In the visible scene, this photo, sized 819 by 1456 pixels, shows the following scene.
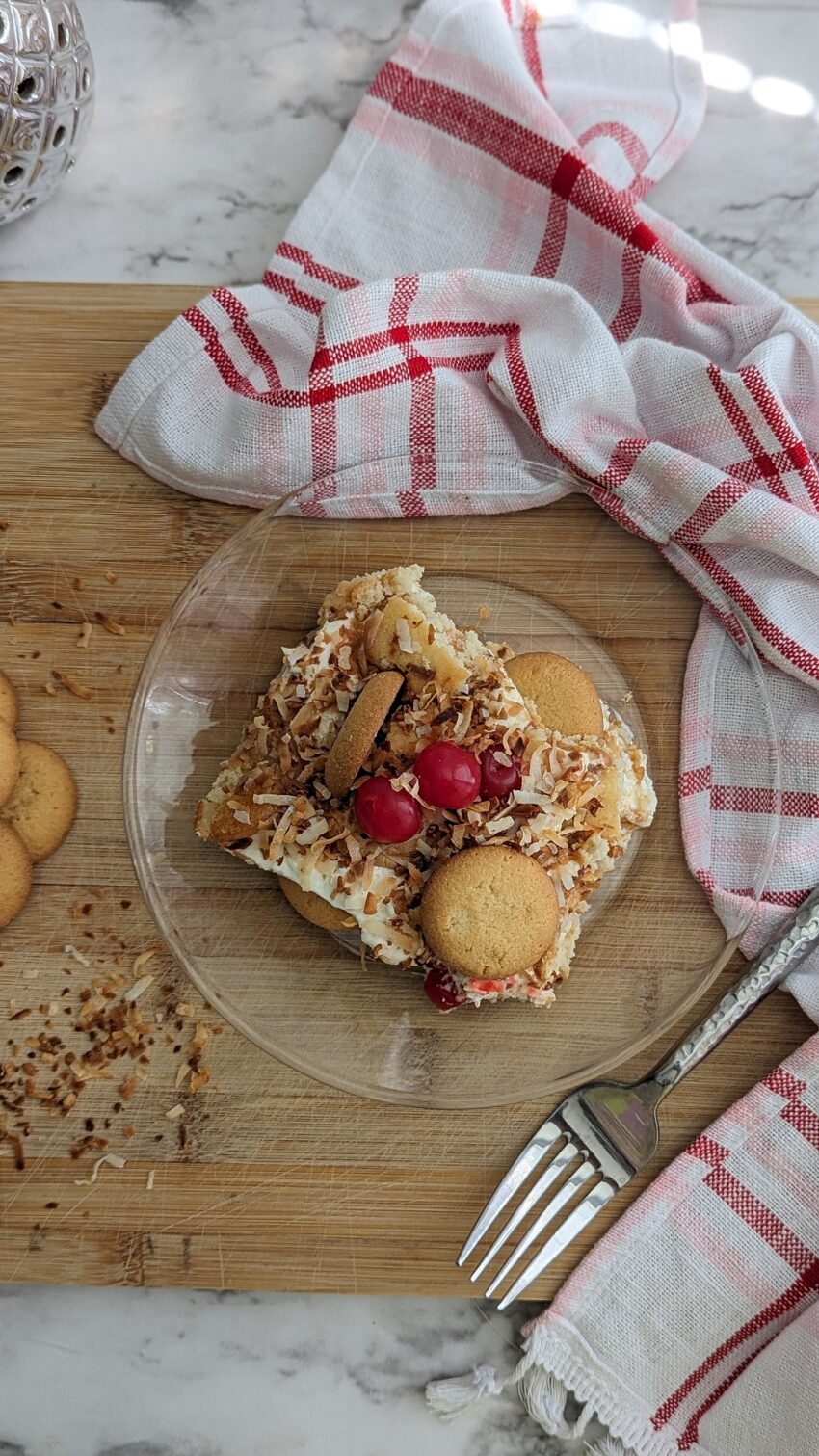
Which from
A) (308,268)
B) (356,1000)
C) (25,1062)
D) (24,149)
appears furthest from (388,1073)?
(24,149)

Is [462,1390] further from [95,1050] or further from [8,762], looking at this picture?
[8,762]

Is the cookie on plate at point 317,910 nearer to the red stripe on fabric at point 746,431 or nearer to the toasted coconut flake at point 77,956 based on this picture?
the toasted coconut flake at point 77,956

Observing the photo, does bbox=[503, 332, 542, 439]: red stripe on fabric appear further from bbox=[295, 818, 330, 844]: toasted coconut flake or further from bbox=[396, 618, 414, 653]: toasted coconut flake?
bbox=[295, 818, 330, 844]: toasted coconut flake

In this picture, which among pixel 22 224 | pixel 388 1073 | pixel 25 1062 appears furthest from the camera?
pixel 22 224

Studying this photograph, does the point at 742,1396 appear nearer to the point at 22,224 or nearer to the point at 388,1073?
the point at 388,1073

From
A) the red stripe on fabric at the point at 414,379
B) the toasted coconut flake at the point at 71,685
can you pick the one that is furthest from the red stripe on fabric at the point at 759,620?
the toasted coconut flake at the point at 71,685

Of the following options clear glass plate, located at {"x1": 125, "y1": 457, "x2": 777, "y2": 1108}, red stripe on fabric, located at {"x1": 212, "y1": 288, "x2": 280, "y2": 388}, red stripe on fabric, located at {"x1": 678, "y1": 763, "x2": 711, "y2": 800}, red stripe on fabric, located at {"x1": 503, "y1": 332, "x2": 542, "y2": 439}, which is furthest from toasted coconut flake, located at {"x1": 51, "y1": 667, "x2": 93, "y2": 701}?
red stripe on fabric, located at {"x1": 678, "y1": 763, "x2": 711, "y2": 800}

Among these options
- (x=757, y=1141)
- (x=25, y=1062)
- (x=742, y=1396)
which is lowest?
(x=25, y=1062)
